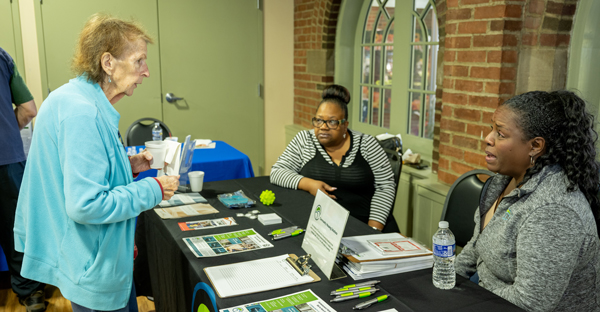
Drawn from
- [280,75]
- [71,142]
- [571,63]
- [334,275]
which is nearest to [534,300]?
[334,275]

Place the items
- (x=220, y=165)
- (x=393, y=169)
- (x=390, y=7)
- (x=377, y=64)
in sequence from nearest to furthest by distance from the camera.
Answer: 1. (x=393, y=169)
2. (x=220, y=165)
3. (x=390, y=7)
4. (x=377, y=64)

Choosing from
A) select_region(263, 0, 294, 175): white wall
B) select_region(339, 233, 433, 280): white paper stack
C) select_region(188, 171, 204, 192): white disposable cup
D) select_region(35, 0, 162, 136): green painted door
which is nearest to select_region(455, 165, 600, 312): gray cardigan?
select_region(339, 233, 433, 280): white paper stack

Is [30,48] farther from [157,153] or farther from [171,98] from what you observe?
[157,153]

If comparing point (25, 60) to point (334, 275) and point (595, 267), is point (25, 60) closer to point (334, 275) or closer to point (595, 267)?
point (334, 275)

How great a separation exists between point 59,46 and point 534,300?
4270 mm

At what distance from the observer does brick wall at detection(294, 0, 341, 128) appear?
4270mm

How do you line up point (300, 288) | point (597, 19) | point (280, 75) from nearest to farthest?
point (300, 288), point (597, 19), point (280, 75)

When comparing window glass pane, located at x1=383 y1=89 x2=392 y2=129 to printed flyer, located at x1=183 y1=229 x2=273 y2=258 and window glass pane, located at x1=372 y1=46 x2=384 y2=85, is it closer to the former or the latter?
window glass pane, located at x1=372 y1=46 x2=384 y2=85

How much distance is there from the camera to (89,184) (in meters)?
1.22

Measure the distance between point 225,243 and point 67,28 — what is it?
135 inches

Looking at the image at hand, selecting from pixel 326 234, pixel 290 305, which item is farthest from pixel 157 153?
pixel 290 305

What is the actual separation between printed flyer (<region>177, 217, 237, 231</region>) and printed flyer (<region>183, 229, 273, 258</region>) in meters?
0.11

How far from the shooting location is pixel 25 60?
416 cm

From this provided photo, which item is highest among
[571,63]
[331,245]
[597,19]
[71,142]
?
[597,19]
